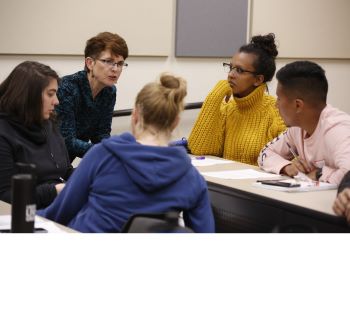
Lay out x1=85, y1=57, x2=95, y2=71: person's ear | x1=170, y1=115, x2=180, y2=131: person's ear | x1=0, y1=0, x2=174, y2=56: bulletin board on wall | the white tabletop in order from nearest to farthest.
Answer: x1=170, y1=115, x2=180, y2=131: person's ear, the white tabletop, x1=85, y1=57, x2=95, y2=71: person's ear, x1=0, y1=0, x2=174, y2=56: bulletin board on wall

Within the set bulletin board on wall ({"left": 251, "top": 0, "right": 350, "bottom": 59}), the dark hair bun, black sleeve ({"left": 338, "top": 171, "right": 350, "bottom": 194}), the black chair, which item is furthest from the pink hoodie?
bulletin board on wall ({"left": 251, "top": 0, "right": 350, "bottom": 59})

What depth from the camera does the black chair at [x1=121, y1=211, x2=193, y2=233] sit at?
190cm

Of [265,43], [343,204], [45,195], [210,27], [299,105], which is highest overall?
[210,27]

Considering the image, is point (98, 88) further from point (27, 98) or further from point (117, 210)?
point (117, 210)

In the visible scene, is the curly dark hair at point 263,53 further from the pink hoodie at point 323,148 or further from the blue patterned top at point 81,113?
the blue patterned top at point 81,113

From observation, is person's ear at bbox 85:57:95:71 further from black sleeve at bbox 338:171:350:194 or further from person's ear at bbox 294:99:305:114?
black sleeve at bbox 338:171:350:194

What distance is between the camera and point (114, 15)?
197 inches

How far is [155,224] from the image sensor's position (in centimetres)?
197

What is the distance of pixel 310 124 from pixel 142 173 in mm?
1227

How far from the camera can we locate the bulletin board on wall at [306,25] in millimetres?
5836

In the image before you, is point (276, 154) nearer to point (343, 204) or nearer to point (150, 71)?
point (343, 204)

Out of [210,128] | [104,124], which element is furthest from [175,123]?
[104,124]

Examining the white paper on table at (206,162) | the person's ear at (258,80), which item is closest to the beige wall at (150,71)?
the person's ear at (258,80)

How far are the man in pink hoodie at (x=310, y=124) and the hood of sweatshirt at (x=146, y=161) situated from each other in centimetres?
100
